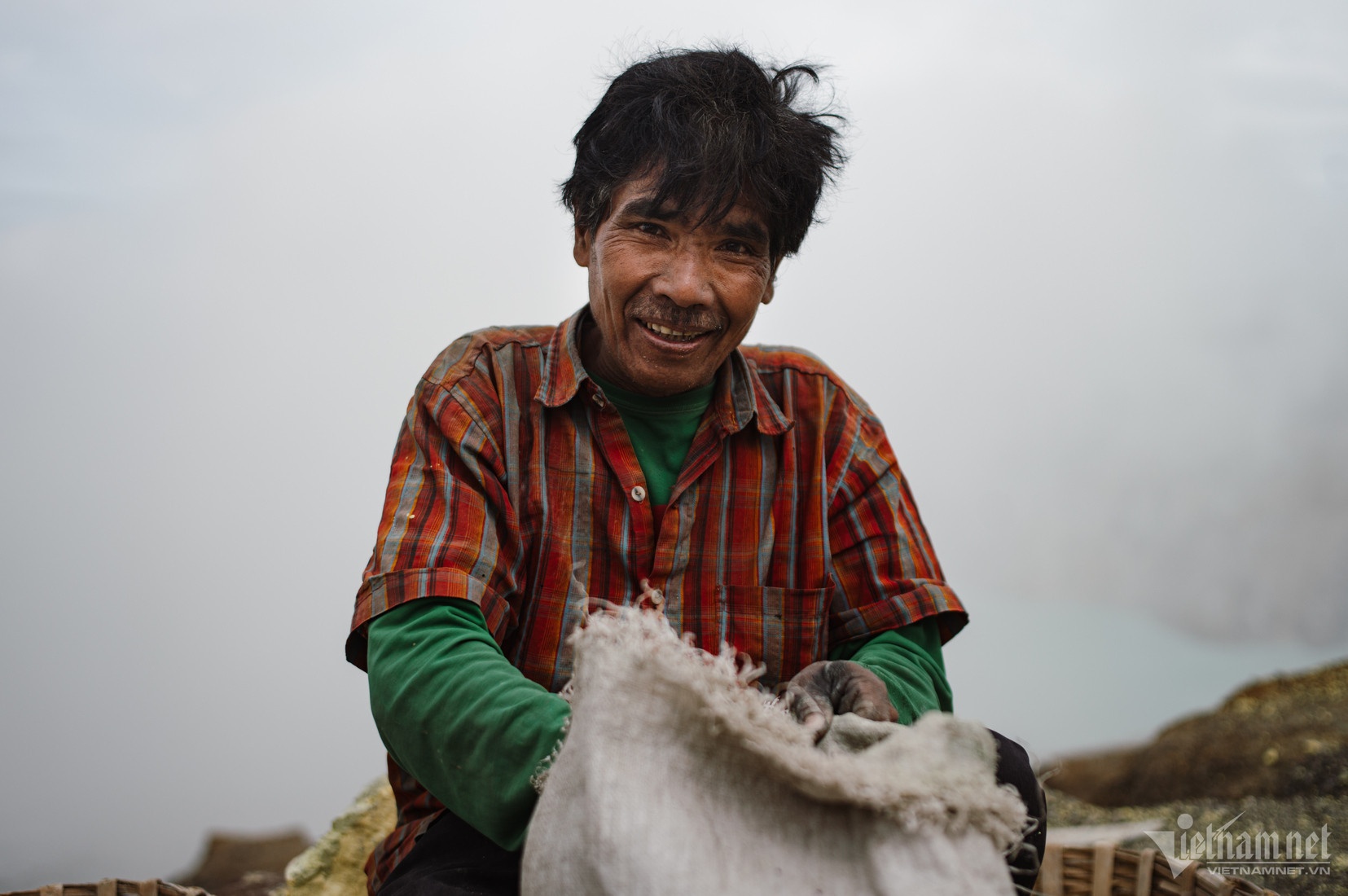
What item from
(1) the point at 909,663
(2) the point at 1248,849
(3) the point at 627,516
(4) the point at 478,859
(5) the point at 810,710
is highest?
(3) the point at 627,516

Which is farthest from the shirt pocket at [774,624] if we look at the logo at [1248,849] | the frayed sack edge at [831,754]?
the logo at [1248,849]

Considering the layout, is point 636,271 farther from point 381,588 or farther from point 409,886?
point 409,886

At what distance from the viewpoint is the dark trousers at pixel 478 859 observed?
120 cm

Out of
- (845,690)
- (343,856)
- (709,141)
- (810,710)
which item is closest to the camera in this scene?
(810,710)

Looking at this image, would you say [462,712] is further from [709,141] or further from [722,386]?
[709,141]

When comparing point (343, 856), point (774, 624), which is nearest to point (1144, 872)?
point (774, 624)

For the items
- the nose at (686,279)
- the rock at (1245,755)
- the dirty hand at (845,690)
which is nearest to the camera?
the dirty hand at (845,690)

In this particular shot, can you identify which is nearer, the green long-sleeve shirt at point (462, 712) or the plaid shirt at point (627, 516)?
the green long-sleeve shirt at point (462, 712)

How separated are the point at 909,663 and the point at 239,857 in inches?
83.5

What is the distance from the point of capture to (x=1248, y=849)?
6.91ft

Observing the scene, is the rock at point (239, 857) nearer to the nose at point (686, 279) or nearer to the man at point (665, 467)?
the man at point (665, 467)

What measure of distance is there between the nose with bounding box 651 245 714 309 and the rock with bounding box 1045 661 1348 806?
6.54 ft

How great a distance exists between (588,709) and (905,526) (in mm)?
967

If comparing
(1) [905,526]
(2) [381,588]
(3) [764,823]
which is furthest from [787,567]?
(3) [764,823]
